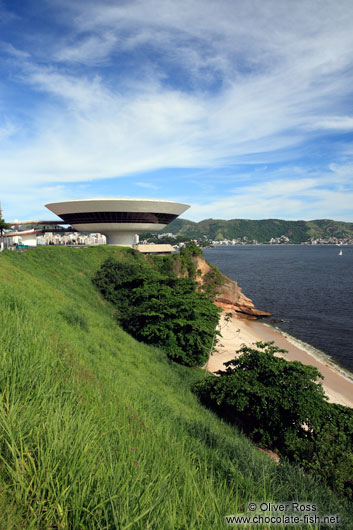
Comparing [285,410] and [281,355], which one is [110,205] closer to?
[281,355]

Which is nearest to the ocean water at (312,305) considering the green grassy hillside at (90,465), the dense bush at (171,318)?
the dense bush at (171,318)

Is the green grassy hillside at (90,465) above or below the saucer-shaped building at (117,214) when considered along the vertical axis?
below

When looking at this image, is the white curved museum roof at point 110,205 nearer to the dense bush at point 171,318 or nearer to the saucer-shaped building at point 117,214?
the saucer-shaped building at point 117,214

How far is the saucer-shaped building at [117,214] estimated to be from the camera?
169 ft

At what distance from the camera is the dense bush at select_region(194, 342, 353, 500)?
10953 millimetres

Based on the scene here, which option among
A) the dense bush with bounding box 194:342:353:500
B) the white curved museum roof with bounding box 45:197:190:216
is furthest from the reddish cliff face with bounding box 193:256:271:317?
the dense bush with bounding box 194:342:353:500

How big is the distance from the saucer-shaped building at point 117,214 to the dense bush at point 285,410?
4111 centimetres

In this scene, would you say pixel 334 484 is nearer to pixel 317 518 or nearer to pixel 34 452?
pixel 317 518

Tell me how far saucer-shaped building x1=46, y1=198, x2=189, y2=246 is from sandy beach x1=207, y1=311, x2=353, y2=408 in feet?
78.3

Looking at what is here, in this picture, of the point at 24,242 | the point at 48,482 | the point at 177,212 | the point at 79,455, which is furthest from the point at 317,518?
the point at 24,242

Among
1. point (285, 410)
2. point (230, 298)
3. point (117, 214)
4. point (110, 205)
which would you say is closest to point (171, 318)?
point (285, 410)

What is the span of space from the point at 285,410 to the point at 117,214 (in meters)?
45.5

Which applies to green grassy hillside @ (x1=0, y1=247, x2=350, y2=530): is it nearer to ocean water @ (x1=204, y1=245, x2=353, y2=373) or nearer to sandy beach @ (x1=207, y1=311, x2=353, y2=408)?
sandy beach @ (x1=207, y1=311, x2=353, y2=408)

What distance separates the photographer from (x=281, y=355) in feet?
98.9
